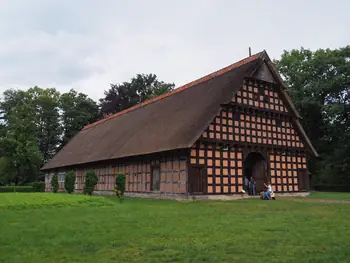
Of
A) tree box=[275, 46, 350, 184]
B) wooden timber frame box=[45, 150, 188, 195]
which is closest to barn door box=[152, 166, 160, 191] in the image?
wooden timber frame box=[45, 150, 188, 195]

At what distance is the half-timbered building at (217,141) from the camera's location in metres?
21.8

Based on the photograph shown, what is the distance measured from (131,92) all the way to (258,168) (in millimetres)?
34425

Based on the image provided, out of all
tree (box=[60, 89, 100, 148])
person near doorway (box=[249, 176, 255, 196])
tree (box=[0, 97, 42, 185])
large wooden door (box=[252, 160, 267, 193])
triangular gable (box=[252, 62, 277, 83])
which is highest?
tree (box=[60, 89, 100, 148])

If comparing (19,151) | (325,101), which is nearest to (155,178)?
(19,151)

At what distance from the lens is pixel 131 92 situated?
56.8m

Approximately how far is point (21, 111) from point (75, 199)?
21675mm

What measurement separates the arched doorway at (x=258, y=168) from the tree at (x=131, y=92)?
3006 centimetres

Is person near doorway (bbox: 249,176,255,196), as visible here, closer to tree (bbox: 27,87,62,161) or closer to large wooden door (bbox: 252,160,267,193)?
large wooden door (bbox: 252,160,267,193)

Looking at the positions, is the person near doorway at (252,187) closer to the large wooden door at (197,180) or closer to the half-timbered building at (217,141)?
the half-timbered building at (217,141)

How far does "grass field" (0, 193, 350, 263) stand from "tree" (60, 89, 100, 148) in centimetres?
4393

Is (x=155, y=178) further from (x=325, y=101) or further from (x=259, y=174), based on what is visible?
(x=325, y=101)

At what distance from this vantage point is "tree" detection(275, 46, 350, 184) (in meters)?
35.8

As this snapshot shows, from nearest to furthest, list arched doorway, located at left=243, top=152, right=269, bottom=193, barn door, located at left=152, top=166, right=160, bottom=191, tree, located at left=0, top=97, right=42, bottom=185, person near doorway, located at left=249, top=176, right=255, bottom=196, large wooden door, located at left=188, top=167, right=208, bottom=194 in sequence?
large wooden door, located at left=188, top=167, right=208, bottom=194, barn door, located at left=152, top=166, right=160, bottom=191, person near doorway, located at left=249, top=176, right=255, bottom=196, arched doorway, located at left=243, top=152, right=269, bottom=193, tree, located at left=0, top=97, right=42, bottom=185

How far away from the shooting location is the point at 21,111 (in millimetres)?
35281
